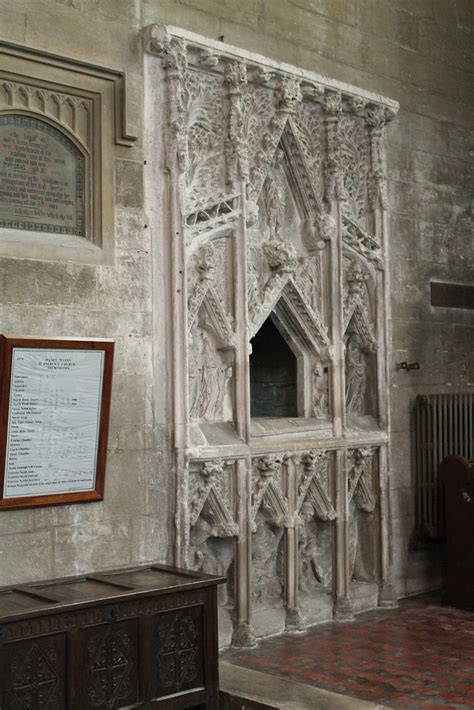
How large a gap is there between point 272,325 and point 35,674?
330cm

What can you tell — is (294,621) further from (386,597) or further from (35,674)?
(35,674)

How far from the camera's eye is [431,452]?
7145mm

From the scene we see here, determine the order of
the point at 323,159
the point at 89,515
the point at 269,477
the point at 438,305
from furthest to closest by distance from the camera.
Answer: the point at 438,305 < the point at 323,159 < the point at 269,477 < the point at 89,515

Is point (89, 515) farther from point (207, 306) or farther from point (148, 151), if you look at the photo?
point (148, 151)

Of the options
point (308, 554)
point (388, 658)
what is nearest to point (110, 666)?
point (388, 658)

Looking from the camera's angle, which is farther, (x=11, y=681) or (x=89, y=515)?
(x=89, y=515)

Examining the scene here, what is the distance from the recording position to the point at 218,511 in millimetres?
5773

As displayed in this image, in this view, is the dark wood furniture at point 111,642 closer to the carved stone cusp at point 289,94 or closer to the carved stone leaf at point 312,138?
the carved stone leaf at point 312,138

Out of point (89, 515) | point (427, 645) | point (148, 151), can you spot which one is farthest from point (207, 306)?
point (427, 645)

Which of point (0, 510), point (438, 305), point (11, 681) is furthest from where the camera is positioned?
point (438, 305)

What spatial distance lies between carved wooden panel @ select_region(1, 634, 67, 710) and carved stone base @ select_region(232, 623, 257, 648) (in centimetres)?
172

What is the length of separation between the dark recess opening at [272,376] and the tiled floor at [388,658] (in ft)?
4.86

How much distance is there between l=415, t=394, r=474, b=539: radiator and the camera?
709 cm

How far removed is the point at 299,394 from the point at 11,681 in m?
3.05
